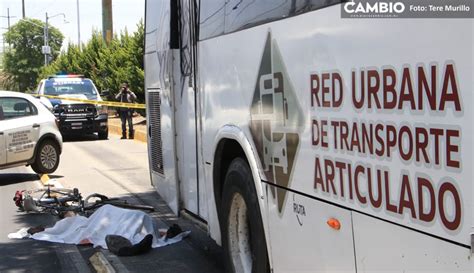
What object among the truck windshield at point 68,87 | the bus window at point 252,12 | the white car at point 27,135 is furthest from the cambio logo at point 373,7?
the truck windshield at point 68,87

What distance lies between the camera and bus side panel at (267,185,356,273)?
3.11m

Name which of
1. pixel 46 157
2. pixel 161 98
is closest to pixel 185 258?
pixel 161 98

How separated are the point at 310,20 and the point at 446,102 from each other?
1159mm

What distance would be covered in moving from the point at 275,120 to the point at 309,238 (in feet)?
2.50

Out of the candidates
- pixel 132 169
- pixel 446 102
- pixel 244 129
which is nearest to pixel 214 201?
pixel 244 129

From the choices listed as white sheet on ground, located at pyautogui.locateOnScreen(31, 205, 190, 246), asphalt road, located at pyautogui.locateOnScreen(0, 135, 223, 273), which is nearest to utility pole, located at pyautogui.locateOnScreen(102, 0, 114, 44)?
asphalt road, located at pyautogui.locateOnScreen(0, 135, 223, 273)

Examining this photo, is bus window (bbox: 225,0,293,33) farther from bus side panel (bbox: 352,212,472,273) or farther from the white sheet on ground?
the white sheet on ground

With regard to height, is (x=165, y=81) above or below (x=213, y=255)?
above

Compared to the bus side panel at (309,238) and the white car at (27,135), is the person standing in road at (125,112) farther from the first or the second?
the bus side panel at (309,238)

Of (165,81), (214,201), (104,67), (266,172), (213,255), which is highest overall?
(104,67)

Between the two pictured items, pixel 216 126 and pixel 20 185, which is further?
pixel 20 185

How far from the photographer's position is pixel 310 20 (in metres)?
3.26

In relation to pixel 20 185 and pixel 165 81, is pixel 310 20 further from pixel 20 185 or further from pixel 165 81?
pixel 20 185

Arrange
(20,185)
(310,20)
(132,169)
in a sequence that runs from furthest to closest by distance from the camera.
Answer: (132,169), (20,185), (310,20)
